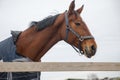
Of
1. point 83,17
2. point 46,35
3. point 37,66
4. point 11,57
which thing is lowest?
point 37,66

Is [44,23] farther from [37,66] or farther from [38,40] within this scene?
[37,66]

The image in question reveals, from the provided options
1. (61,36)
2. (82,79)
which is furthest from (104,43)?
(61,36)

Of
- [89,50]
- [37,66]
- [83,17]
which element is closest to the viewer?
[37,66]

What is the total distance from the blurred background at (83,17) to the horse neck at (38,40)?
0.76 m

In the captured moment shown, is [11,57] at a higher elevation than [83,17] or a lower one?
lower

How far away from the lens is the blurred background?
2439mm

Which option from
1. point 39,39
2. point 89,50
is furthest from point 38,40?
point 89,50

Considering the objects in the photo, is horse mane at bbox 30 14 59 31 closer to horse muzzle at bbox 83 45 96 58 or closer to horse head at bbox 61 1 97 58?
horse head at bbox 61 1 97 58

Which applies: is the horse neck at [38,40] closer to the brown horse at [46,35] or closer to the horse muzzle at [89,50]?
the brown horse at [46,35]

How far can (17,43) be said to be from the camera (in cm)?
159

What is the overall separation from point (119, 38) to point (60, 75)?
25.8 inches

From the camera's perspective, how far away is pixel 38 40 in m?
1.59

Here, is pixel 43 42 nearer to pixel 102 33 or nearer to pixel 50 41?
pixel 50 41

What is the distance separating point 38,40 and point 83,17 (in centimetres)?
99
